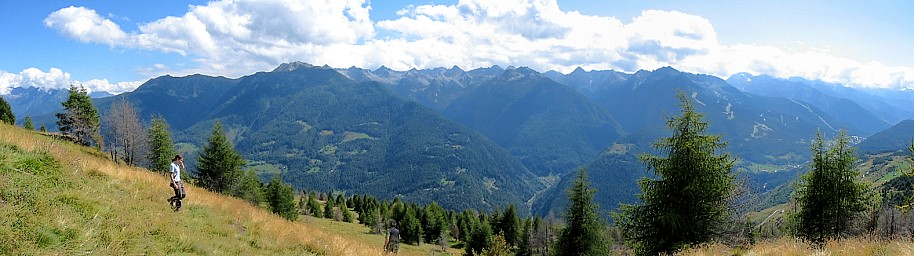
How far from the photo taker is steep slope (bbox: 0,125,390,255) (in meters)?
7.47

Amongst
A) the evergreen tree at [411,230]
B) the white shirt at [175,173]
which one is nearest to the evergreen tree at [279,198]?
the evergreen tree at [411,230]

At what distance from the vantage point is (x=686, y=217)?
19859 mm

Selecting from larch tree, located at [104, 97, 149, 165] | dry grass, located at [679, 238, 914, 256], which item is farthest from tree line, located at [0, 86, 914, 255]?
larch tree, located at [104, 97, 149, 165]

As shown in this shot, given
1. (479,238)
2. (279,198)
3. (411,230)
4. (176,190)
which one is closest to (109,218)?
(176,190)

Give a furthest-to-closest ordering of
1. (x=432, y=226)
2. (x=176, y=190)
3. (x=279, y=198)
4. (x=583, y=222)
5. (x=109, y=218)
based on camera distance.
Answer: (x=432, y=226), (x=279, y=198), (x=583, y=222), (x=176, y=190), (x=109, y=218)

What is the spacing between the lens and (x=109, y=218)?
9336 millimetres

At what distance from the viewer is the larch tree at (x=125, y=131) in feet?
178

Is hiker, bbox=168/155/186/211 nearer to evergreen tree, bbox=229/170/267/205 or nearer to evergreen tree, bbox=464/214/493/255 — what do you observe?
evergreen tree, bbox=229/170/267/205

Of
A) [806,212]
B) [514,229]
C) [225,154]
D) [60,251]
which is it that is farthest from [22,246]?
[514,229]

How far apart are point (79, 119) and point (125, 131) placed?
6665 millimetres

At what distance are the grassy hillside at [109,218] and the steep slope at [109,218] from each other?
0.05ft

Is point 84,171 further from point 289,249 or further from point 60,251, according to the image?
point 60,251

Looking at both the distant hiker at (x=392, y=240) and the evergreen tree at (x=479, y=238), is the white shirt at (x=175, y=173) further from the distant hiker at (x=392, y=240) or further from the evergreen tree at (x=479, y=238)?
the evergreen tree at (x=479, y=238)

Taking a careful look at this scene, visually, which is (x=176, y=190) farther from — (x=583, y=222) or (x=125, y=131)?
(x=125, y=131)
